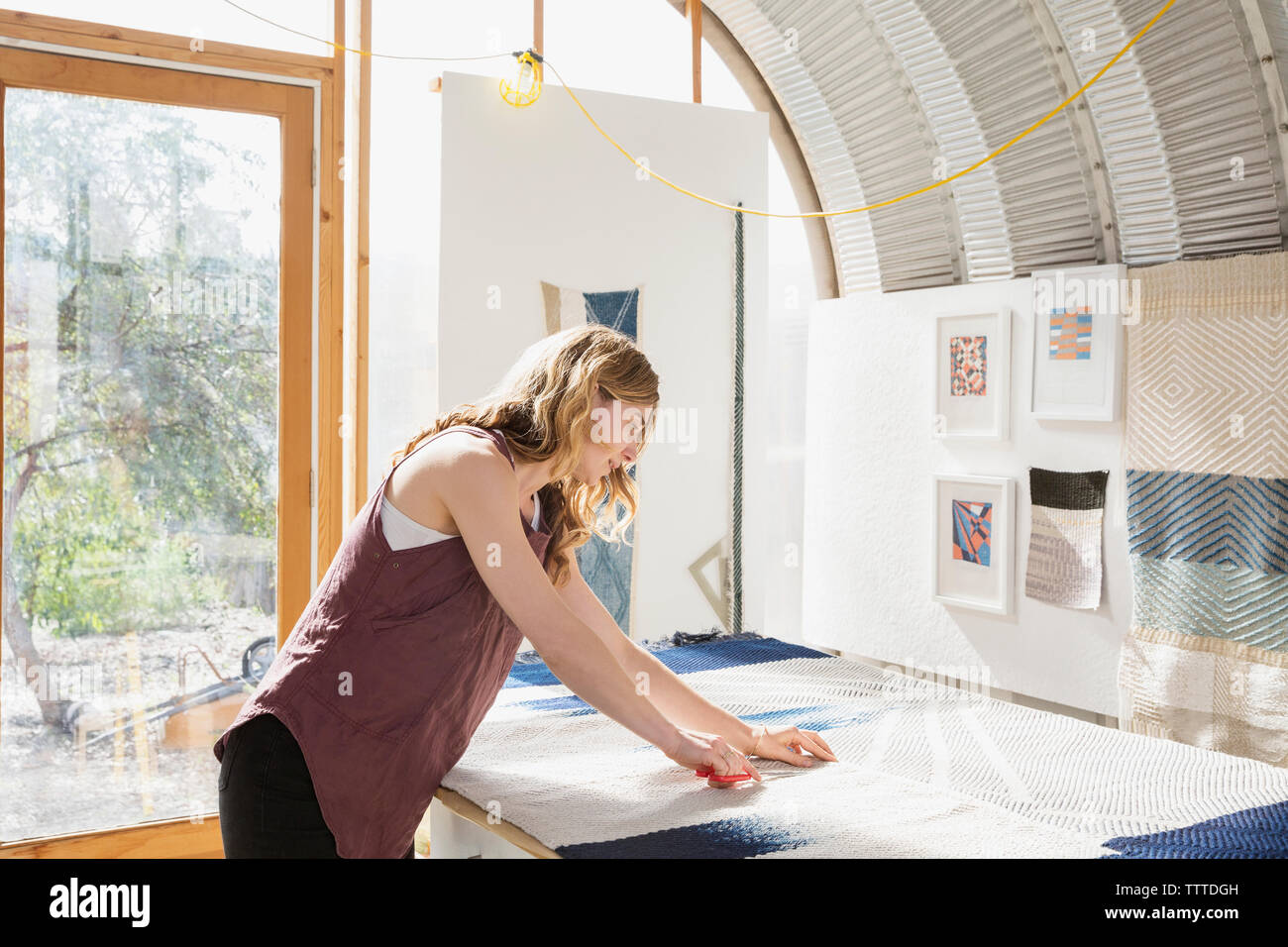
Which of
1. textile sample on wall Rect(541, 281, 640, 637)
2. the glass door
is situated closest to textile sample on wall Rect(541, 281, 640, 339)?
textile sample on wall Rect(541, 281, 640, 637)

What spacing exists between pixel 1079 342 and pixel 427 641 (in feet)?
7.54

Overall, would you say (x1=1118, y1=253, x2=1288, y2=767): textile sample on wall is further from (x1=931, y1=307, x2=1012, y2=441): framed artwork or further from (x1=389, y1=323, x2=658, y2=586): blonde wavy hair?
(x1=389, y1=323, x2=658, y2=586): blonde wavy hair

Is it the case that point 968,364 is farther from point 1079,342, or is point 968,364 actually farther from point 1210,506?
point 1210,506

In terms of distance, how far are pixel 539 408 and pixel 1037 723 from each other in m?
1.02

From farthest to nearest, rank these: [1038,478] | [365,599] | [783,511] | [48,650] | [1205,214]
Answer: [783,511]
[1038,478]
[48,650]
[1205,214]
[365,599]

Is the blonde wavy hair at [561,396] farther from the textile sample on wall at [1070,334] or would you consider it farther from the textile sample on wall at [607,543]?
the textile sample on wall at [1070,334]

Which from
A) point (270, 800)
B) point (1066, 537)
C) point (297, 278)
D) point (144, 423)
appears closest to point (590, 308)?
point (297, 278)

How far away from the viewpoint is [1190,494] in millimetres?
2840

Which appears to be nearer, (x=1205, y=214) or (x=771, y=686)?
(x=771, y=686)

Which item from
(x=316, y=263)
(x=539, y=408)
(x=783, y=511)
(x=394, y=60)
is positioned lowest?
(x=783, y=511)

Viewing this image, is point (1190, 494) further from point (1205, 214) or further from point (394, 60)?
→ point (394, 60)

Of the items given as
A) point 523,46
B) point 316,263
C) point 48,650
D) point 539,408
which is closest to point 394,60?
point 523,46

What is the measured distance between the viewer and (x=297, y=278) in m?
3.33
